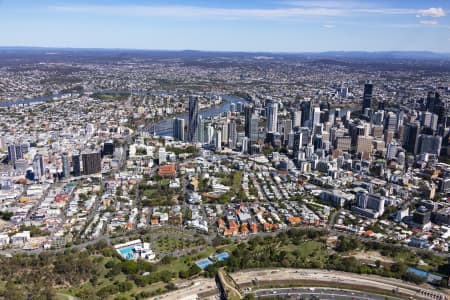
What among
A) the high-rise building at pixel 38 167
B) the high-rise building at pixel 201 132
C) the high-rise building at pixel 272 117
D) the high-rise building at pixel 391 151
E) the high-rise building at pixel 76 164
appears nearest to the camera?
the high-rise building at pixel 38 167

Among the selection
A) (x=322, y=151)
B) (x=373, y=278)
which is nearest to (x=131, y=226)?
(x=373, y=278)

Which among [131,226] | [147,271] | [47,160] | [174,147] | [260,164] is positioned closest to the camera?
[147,271]

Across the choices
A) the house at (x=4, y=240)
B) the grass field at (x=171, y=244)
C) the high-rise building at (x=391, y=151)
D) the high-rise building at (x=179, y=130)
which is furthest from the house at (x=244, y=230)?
the high-rise building at (x=179, y=130)

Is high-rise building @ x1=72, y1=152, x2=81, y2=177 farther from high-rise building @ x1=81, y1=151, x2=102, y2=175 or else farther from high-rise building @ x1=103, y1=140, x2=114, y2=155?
high-rise building @ x1=103, y1=140, x2=114, y2=155

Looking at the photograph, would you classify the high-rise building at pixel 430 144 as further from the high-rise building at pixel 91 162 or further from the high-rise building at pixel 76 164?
the high-rise building at pixel 76 164

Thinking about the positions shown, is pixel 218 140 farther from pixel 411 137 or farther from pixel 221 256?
pixel 221 256

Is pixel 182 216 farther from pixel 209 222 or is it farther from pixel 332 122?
pixel 332 122
